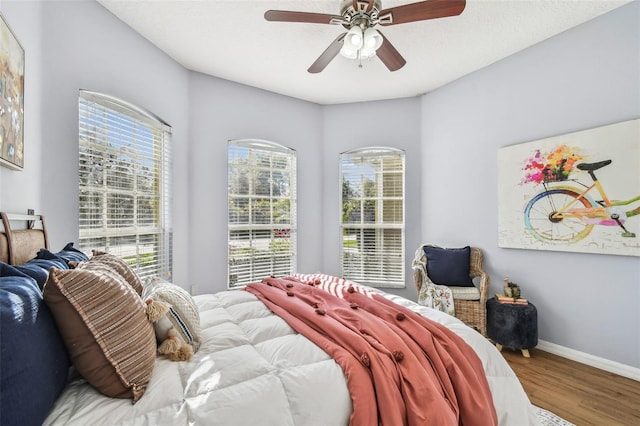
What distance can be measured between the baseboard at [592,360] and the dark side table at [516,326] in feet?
0.94

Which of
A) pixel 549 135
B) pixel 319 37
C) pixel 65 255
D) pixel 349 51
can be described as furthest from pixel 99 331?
pixel 549 135

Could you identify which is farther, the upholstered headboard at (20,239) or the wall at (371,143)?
the wall at (371,143)

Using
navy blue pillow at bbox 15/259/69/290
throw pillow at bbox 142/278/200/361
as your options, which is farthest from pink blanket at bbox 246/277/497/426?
Answer: navy blue pillow at bbox 15/259/69/290

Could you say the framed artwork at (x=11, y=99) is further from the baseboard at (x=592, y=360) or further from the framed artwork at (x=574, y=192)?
the baseboard at (x=592, y=360)

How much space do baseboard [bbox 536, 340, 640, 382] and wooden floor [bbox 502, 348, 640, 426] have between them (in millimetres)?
48

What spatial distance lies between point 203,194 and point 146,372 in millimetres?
2688

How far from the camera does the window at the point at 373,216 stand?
415 centimetres

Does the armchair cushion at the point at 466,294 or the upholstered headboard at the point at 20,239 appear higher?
the upholstered headboard at the point at 20,239

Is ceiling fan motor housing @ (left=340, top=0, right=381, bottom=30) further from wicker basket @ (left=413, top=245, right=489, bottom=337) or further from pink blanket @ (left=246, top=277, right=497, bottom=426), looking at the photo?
wicker basket @ (left=413, top=245, right=489, bottom=337)

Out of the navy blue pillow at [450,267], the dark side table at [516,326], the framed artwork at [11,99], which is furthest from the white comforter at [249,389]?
the navy blue pillow at [450,267]

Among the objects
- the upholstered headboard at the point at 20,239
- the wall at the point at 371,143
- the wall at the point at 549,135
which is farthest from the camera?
the wall at the point at 371,143

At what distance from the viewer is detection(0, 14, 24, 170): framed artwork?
4.19 ft

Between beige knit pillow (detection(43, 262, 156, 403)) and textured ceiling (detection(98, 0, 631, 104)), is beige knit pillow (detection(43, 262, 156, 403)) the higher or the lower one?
the lower one

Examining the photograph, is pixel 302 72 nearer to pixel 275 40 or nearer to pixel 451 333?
pixel 275 40
